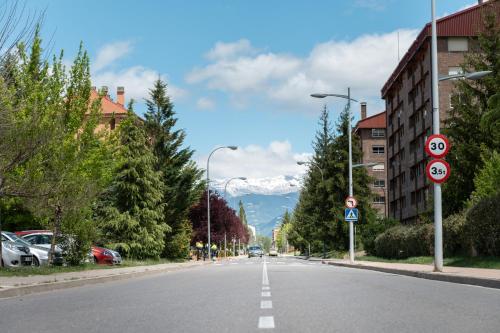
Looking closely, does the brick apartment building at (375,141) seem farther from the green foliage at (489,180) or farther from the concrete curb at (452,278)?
the concrete curb at (452,278)

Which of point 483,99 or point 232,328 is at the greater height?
point 483,99

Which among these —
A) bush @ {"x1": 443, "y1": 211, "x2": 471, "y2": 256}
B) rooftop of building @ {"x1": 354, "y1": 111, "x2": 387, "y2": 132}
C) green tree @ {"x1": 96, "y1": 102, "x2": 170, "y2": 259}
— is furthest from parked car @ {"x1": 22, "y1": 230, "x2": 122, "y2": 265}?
rooftop of building @ {"x1": 354, "y1": 111, "x2": 387, "y2": 132}

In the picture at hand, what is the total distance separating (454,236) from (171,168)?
896 inches

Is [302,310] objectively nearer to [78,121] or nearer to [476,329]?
[476,329]

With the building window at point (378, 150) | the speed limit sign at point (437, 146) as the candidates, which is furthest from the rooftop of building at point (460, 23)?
the building window at point (378, 150)

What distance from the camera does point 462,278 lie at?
15.2 m

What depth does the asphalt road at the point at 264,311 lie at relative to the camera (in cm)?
745

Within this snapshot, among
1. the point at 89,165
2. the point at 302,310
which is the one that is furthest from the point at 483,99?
the point at 302,310

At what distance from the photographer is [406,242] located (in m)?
34.3

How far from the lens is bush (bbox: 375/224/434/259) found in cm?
3139

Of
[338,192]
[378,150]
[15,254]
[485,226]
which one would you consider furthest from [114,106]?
[485,226]

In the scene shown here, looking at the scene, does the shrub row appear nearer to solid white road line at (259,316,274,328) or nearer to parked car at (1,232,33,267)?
solid white road line at (259,316,274,328)

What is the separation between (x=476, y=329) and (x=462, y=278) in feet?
28.3

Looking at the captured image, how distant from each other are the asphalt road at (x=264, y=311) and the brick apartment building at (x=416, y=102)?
3503cm
